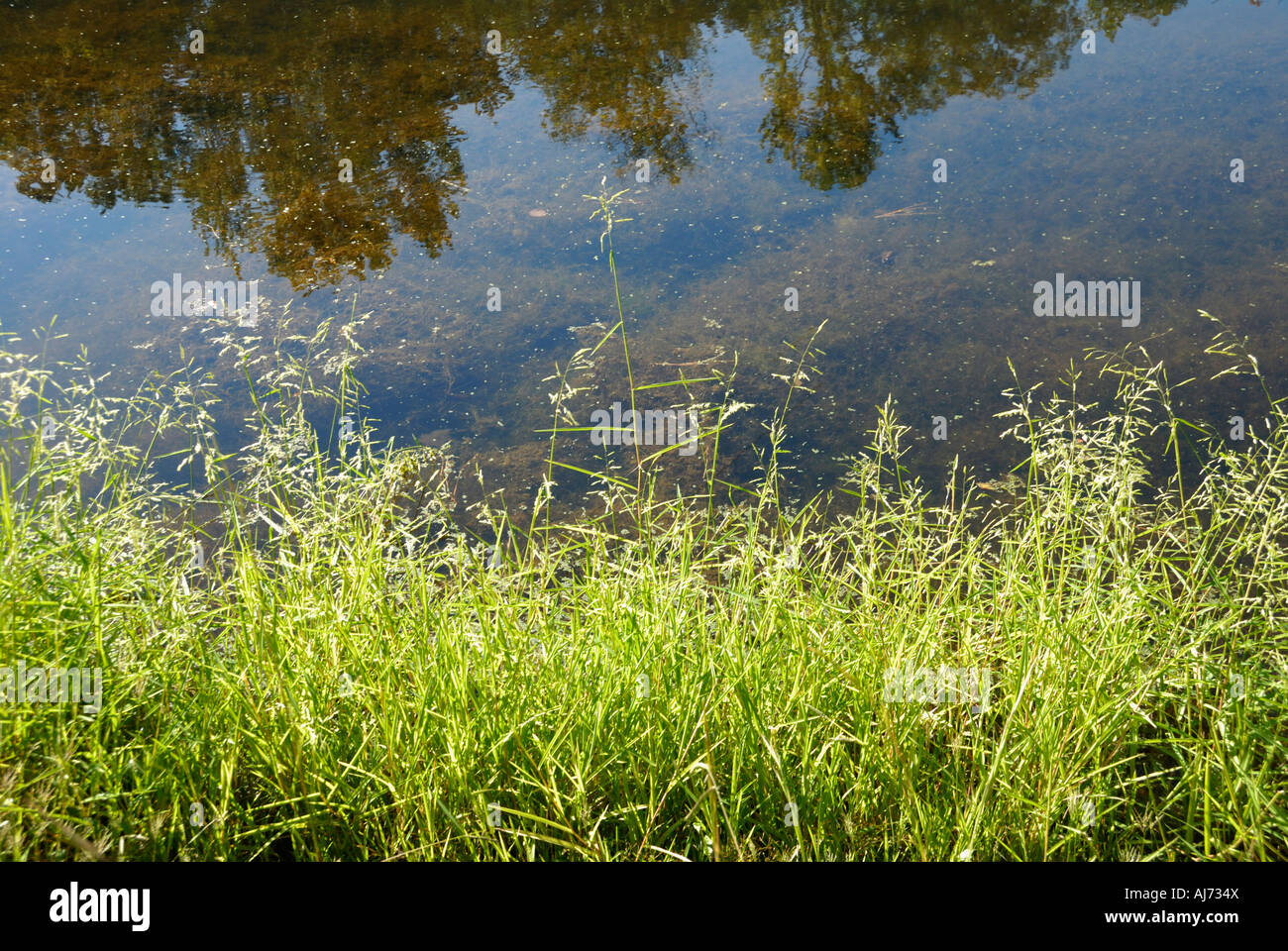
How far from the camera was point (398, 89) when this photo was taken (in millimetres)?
5910

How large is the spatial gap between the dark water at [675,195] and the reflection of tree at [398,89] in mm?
28

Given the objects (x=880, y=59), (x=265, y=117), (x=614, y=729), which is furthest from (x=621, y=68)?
(x=614, y=729)

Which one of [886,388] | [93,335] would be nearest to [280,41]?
[93,335]

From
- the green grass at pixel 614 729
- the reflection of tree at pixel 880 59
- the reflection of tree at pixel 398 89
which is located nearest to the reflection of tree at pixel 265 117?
the reflection of tree at pixel 398 89

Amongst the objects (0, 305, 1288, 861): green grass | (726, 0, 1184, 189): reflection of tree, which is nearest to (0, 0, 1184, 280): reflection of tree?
(726, 0, 1184, 189): reflection of tree

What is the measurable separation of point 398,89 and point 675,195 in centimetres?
237

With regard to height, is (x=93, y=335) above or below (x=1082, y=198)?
below

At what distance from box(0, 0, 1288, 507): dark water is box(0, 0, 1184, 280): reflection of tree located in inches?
1.1

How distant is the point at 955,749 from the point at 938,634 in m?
0.27

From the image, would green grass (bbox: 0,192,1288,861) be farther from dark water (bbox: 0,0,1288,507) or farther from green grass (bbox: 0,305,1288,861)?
dark water (bbox: 0,0,1288,507)

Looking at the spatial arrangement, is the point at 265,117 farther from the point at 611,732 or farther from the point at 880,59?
the point at 611,732

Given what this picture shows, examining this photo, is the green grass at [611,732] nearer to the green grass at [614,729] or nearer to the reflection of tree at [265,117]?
the green grass at [614,729]
